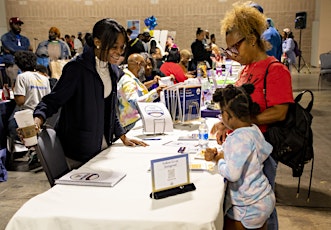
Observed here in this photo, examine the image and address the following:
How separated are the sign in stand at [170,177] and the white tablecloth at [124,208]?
0.03 metres

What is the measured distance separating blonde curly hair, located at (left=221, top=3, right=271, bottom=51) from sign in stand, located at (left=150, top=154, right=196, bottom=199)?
30.9 inches

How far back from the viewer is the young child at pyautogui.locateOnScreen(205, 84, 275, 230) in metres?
1.61

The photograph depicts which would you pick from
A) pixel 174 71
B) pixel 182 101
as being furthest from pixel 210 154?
pixel 174 71

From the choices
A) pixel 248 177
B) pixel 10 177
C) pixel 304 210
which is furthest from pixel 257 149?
pixel 10 177

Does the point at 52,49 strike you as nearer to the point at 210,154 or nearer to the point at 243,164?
the point at 210,154

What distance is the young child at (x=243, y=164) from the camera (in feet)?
5.30

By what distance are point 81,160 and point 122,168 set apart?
0.40 m

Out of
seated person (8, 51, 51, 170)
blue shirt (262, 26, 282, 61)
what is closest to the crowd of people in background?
blue shirt (262, 26, 282, 61)

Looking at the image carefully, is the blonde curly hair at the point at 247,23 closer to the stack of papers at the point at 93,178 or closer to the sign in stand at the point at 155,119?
the sign in stand at the point at 155,119

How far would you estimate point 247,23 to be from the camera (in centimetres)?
197

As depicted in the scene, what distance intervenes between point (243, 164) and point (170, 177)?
0.31 metres

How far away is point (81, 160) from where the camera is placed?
2195mm

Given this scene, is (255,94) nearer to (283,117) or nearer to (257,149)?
(283,117)

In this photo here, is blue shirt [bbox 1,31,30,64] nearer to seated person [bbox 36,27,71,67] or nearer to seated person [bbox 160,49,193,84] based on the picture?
seated person [bbox 36,27,71,67]
